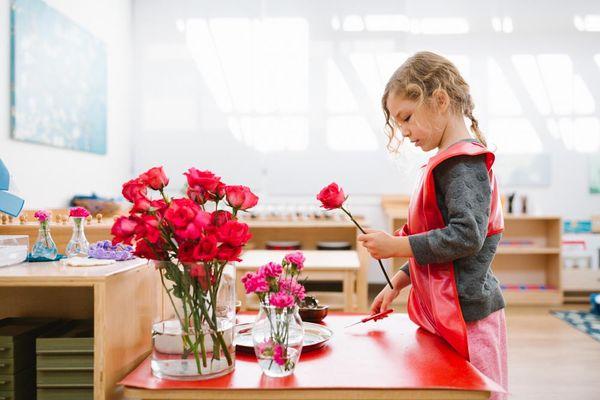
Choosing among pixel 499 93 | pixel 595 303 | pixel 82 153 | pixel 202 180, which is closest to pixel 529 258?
pixel 595 303

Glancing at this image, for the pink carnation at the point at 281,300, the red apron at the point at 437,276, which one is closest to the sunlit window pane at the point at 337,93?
the red apron at the point at 437,276

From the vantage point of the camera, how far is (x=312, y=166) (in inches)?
205

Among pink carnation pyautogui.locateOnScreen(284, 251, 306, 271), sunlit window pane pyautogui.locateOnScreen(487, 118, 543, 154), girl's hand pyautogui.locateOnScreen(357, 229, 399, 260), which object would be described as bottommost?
pink carnation pyautogui.locateOnScreen(284, 251, 306, 271)

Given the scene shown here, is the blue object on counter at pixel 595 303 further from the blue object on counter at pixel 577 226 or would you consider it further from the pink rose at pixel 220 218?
the pink rose at pixel 220 218

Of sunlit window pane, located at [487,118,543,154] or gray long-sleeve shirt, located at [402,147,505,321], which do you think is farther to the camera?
sunlit window pane, located at [487,118,543,154]

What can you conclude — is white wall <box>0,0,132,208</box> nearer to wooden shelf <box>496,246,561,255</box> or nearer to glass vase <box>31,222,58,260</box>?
glass vase <box>31,222,58,260</box>

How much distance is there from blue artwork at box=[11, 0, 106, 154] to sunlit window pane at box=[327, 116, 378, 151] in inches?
82.8

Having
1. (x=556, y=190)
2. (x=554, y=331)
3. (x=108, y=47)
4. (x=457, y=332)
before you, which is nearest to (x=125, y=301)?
(x=457, y=332)

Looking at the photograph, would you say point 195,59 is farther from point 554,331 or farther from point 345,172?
point 554,331

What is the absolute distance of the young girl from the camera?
1.07 meters

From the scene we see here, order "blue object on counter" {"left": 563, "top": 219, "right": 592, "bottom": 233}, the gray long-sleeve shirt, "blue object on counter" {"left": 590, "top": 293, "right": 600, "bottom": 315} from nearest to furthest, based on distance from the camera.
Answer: the gray long-sleeve shirt, "blue object on counter" {"left": 590, "top": 293, "right": 600, "bottom": 315}, "blue object on counter" {"left": 563, "top": 219, "right": 592, "bottom": 233}

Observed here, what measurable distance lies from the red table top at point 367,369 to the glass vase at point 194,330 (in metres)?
0.02

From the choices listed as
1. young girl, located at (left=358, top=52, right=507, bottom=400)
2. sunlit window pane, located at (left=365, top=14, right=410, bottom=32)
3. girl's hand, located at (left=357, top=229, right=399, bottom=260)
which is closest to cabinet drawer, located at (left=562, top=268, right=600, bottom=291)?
sunlit window pane, located at (left=365, top=14, right=410, bottom=32)

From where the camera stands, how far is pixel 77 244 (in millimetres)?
1253
